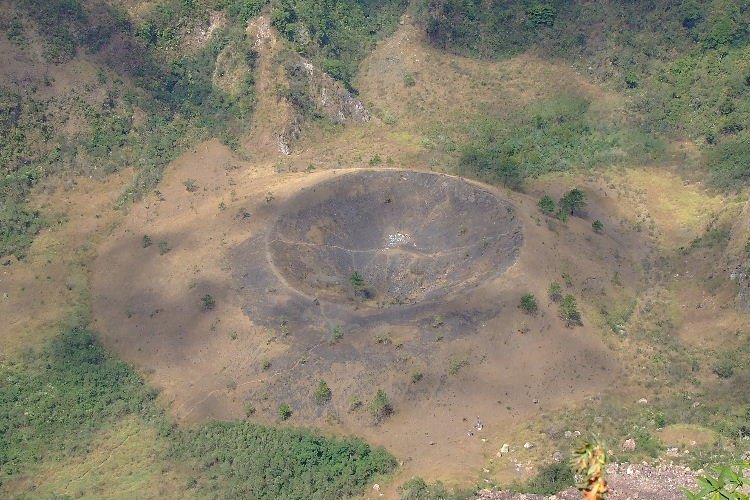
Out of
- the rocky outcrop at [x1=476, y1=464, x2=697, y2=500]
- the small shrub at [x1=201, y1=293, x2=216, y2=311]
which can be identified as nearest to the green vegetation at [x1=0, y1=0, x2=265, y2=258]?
the small shrub at [x1=201, y1=293, x2=216, y2=311]

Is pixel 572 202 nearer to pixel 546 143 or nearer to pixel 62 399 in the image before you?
pixel 546 143

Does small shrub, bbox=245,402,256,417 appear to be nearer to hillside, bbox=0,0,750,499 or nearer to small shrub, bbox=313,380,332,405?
hillside, bbox=0,0,750,499

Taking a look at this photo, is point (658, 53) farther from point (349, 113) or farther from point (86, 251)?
point (86, 251)

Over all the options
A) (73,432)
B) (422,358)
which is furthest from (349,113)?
(73,432)

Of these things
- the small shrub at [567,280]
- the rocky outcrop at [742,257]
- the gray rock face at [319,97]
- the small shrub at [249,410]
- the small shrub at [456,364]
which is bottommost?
the small shrub at [249,410]

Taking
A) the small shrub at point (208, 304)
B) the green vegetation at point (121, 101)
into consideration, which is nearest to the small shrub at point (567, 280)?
the small shrub at point (208, 304)

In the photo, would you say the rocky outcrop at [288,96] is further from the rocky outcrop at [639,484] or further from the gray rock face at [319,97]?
the rocky outcrop at [639,484]
